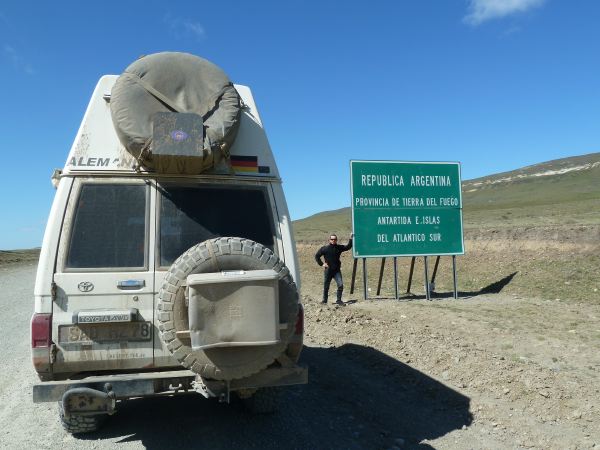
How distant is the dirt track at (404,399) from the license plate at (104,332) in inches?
42.4

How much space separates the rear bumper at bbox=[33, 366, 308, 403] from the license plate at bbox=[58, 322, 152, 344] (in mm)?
281

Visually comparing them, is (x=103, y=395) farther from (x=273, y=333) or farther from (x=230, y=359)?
(x=273, y=333)

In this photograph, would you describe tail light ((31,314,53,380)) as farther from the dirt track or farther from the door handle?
the dirt track

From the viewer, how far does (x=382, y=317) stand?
1080cm

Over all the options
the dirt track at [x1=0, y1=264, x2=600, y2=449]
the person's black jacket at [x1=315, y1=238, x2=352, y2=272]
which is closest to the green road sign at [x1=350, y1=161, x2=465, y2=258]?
the person's black jacket at [x1=315, y1=238, x2=352, y2=272]

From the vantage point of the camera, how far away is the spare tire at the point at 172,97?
4449 mm

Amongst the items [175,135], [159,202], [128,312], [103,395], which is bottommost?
[103,395]

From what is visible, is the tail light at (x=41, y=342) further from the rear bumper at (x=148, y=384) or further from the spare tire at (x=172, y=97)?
the spare tire at (x=172, y=97)

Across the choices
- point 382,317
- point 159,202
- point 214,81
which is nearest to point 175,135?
point 159,202

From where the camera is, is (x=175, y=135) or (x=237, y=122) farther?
(x=237, y=122)

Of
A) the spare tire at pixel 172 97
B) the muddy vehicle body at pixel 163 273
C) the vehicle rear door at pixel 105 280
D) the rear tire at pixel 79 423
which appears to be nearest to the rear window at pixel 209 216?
the muddy vehicle body at pixel 163 273

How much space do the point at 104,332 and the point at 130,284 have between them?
410 mm

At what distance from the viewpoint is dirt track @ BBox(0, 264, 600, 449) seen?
191 inches

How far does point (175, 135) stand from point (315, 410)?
127 inches
